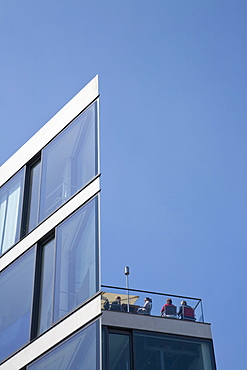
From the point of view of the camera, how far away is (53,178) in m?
16.3

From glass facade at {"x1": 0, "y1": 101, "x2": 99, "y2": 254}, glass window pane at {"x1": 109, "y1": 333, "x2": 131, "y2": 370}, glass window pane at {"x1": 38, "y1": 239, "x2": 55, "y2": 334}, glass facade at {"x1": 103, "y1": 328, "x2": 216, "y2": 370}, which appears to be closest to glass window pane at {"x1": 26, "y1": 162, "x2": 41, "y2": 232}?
glass facade at {"x1": 0, "y1": 101, "x2": 99, "y2": 254}

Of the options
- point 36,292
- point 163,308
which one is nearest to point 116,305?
point 163,308

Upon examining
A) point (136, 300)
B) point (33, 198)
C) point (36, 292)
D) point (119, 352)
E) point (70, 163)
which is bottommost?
point (119, 352)

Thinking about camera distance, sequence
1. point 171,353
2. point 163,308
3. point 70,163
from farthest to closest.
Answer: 1. point 163,308
2. point 171,353
3. point 70,163

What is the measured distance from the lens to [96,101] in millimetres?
16109

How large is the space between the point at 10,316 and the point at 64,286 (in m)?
1.95

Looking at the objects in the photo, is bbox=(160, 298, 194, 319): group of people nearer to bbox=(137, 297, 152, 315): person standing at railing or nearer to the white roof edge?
bbox=(137, 297, 152, 315): person standing at railing

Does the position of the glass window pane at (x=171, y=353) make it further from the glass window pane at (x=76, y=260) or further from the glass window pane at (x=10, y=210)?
the glass window pane at (x=10, y=210)

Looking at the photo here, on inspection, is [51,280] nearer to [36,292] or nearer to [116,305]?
[36,292]

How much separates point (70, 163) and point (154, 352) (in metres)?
4.64

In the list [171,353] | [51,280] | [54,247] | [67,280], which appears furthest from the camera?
[171,353]

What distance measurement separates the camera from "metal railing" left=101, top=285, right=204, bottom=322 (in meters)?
17.6

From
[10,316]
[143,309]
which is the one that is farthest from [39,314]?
[143,309]

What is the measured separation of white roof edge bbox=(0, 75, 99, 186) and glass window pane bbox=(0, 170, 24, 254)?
31 centimetres
